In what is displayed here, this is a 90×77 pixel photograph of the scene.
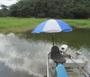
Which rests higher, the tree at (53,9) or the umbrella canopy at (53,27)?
the umbrella canopy at (53,27)

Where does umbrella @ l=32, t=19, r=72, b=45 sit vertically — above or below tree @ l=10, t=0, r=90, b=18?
above

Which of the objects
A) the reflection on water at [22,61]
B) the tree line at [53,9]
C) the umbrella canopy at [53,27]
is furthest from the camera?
the tree line at [53,9]

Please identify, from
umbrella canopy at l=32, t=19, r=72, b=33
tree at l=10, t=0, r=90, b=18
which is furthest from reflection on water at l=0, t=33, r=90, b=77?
tree at l=10, t=0, r=90, b=18

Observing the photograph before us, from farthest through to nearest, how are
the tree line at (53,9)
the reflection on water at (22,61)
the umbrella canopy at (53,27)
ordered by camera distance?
the tree line at (53,9) < the reflection on water at (22,61) < the umbrella canopy at (53,27)

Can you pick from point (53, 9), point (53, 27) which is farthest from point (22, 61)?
point (53, 9)

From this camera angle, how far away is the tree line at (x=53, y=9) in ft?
198

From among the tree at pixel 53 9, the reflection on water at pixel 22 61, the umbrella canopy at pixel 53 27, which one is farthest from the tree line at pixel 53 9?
the umbrella canopy at pixel 53 27

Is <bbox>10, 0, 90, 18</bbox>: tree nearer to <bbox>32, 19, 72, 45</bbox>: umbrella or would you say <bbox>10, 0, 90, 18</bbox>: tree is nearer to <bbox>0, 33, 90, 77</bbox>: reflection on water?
<bbox>0, 33, 90, 77</bbox>: reflection on water

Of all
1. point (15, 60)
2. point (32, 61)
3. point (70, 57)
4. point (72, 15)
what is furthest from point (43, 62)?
point (72, 15)

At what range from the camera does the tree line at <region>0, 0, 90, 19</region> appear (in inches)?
2377

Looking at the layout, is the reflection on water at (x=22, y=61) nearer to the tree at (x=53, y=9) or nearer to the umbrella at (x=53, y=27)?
the umbrella at (x=53, y=27)

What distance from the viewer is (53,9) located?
6128cm

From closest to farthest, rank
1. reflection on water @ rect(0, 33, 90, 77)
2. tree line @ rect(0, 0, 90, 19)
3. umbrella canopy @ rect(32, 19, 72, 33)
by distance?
1. umbrella canopy @ rect(32, 19, 72, 33)
2. reflection on water @ rect(0, 33, 90, 77)
3. tree line @ rect(0, 0, 90, 19)

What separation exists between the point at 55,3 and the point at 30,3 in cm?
519
